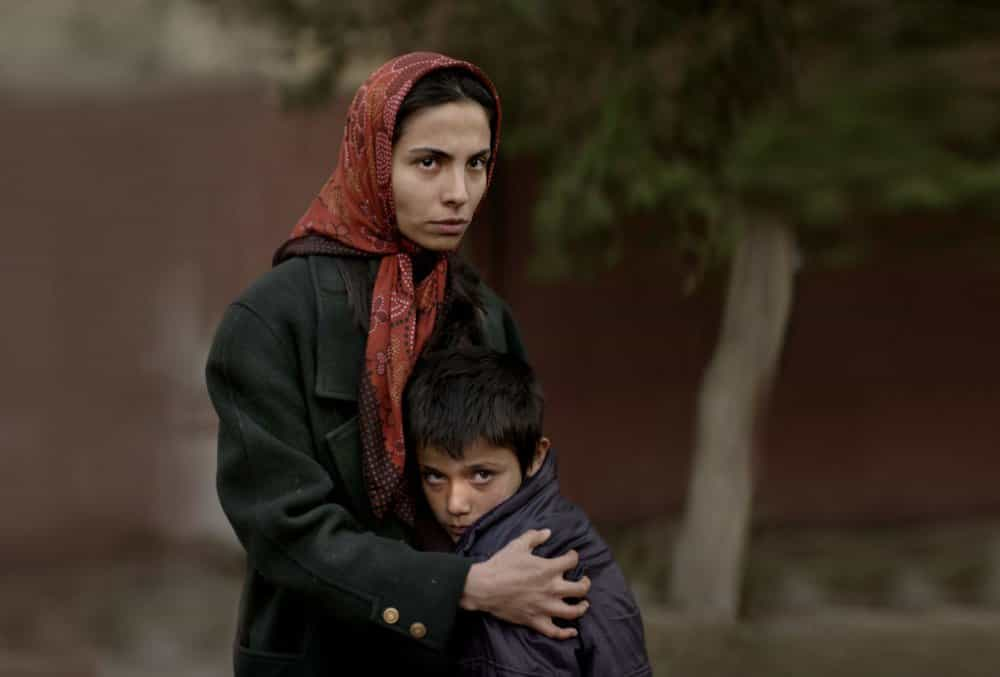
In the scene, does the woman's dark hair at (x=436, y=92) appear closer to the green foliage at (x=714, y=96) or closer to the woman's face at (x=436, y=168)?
the woman's face at (x=436, y=168)

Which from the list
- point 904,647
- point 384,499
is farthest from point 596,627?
point 904,647

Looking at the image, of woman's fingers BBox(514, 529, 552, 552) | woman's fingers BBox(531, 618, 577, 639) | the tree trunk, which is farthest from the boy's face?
the tree trunk

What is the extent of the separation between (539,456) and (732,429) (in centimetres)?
412

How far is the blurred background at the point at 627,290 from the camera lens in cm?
528

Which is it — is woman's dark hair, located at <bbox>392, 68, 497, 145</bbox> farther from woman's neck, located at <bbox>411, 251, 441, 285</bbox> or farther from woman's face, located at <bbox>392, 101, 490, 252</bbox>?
woman's neck, located at <bbox>411, 251, 441, 285</bbox>

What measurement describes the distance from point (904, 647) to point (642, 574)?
149cm

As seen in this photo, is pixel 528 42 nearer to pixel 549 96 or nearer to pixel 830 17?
pixel 549 96

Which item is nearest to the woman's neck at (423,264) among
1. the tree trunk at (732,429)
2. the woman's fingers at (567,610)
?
the woman's fingers at (567,610)

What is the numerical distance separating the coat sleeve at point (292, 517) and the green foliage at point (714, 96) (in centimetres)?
264

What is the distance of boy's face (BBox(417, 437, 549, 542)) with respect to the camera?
7.00 feet

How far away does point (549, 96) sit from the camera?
5605 mm

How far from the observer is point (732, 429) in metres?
6.23

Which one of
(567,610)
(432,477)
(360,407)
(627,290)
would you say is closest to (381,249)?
(360,407)

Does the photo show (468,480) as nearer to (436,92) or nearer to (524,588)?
(524,588)
